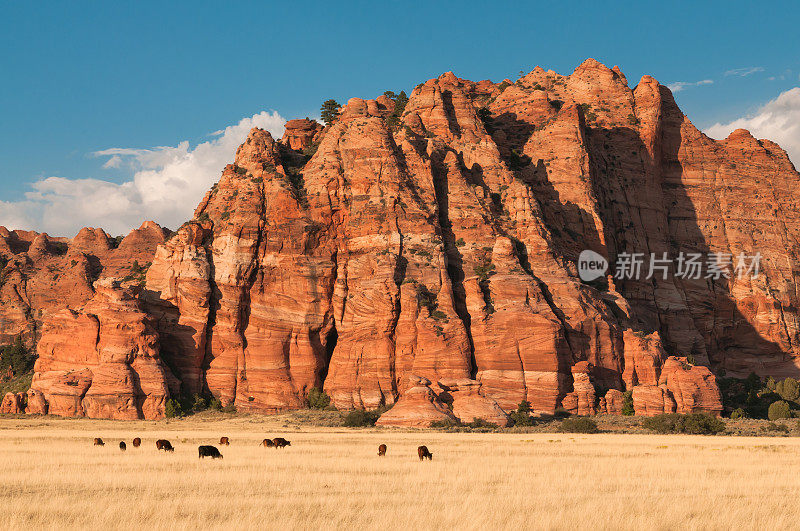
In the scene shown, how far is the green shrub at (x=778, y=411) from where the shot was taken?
277 ft

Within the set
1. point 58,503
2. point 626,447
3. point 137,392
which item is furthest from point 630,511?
point 137,392

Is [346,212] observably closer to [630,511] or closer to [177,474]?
[177,474]

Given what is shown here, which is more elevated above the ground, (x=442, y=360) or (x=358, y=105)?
(x=358, y=105)

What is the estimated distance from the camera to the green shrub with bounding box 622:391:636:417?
76.1 metres

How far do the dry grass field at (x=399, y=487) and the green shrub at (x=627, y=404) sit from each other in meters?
32.4

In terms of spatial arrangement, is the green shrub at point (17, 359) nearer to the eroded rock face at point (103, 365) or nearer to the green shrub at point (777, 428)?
the eroded rock face at point (103, 365)

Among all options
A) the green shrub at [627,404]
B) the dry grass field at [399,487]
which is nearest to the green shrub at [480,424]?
the green shrub at [627,404]

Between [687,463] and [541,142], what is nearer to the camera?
[687,463]

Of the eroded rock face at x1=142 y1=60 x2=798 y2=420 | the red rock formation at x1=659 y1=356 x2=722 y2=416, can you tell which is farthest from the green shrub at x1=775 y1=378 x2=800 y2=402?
the red rock formation at x1=659 y1=356 x2=722 y2=416

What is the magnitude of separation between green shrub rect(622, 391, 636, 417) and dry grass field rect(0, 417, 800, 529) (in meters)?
32.4

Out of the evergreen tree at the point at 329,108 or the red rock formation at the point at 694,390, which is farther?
the evergreen tree at the point at 329,108

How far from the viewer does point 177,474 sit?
1086 inches

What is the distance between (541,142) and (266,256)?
44.4 metres

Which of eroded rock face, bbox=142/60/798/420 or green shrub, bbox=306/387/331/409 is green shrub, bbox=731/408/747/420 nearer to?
eroded rock face, bbox=142/60/798/420
